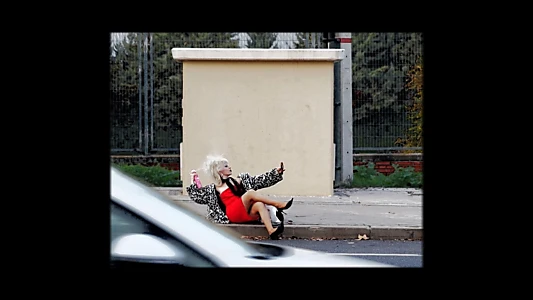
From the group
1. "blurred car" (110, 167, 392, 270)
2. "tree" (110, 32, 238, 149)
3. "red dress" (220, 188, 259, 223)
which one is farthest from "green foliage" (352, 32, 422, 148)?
"blurred car" (110, 167, 392, 270)

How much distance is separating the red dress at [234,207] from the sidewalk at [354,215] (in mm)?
102

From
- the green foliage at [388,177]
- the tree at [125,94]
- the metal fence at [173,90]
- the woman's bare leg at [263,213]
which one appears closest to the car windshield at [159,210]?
the woman's bare leg at [263,213]

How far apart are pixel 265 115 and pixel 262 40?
4.89 ft

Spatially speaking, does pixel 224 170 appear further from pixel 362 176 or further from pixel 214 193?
pixel 362 176

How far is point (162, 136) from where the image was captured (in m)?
14.3

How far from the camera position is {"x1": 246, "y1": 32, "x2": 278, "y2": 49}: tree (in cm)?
1330

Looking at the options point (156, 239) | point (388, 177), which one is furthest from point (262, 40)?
point (156, 239)

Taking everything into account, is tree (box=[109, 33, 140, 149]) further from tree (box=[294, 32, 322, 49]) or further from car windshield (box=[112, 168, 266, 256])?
car windshield (box=[112, 168, 266, 256])

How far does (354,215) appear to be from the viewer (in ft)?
35.5

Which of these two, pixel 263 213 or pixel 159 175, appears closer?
pixel 263 213

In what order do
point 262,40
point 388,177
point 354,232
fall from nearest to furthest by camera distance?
point 354,232
point 262,40
point 388,177

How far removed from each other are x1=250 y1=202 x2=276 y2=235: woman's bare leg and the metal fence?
4.73 meters
